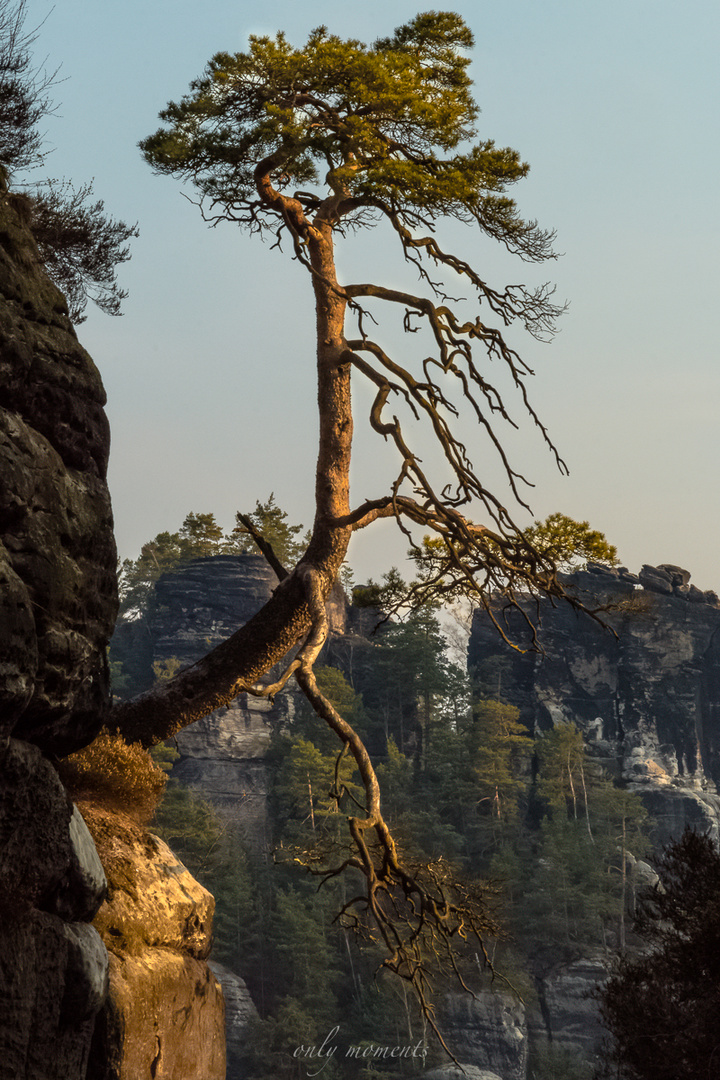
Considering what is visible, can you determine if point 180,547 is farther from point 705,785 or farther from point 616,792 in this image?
point 705,785

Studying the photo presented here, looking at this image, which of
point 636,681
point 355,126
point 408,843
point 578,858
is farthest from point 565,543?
point 636,681

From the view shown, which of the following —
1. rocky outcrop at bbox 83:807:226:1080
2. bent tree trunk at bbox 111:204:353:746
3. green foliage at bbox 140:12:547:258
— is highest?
green foliage at bbox 140:12:547:258

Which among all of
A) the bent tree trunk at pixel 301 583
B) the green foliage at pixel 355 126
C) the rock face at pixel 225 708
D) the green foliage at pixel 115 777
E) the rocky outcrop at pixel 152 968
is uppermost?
the rock face at pixel 225 708

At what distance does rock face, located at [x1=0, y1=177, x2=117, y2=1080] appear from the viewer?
461 cm

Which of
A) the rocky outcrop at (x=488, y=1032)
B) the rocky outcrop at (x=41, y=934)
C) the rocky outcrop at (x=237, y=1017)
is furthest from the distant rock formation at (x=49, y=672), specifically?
the rocky outcrop at (x=488, y=1032)

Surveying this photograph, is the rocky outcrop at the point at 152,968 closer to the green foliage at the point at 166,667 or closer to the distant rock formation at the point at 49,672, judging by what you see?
the distant rock formation at the point at 49,672

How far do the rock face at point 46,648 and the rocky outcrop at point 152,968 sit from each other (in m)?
0.91

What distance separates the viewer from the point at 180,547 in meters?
66.9

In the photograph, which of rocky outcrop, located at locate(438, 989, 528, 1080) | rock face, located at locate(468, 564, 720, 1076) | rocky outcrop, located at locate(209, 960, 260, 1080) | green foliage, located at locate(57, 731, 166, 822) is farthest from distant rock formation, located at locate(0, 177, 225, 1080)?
rock face, located at locate(468, 564, 720, 1076)

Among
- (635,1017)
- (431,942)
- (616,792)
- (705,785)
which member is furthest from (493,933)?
(705,785)

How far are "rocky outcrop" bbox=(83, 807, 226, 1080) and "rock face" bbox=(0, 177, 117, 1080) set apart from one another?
914 mm

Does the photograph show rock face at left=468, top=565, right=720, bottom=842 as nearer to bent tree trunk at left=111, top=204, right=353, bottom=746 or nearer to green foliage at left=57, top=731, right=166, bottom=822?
bent tree trunk at left=111, top=204, right=353, bottom=746

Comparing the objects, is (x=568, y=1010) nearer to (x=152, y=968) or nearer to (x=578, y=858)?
(x=578, y=858)

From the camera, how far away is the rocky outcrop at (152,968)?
611 centimetres
